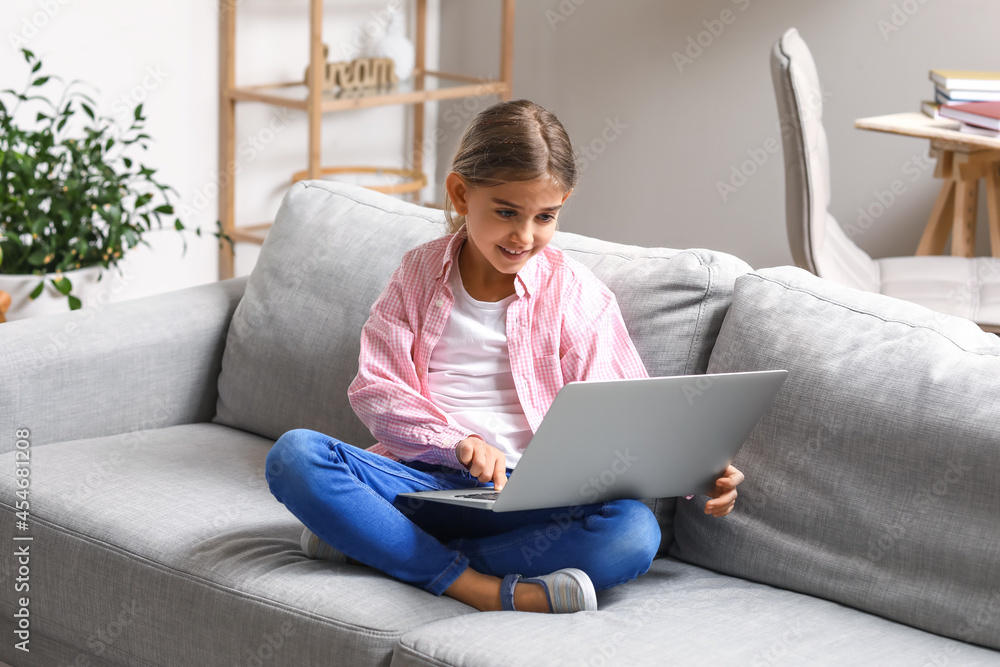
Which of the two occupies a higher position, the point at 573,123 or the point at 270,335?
the point at 573,123

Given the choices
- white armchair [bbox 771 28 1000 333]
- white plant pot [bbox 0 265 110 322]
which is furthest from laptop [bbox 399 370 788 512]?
white plant pot [bbox 0 265 110 322]

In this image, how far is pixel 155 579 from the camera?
1349 millimetres

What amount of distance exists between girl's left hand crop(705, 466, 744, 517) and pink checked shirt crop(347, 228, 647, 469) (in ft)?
0.58

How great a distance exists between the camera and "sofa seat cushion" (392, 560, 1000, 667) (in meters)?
1.11

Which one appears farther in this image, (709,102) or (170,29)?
(709,102)

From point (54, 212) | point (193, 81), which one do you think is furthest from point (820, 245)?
point (193, 81)

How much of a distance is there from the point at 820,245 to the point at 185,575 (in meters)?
1.52

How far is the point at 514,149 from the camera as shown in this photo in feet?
4.61

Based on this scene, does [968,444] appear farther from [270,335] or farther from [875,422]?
[270,335]

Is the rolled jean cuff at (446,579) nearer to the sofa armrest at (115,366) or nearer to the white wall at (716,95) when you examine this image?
the sofa armrest at (115,366)

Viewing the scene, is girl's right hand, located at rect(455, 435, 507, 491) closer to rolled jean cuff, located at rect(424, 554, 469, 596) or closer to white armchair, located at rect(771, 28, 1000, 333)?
rolled jean cuff, located at rect(424, 554, 469, 596)

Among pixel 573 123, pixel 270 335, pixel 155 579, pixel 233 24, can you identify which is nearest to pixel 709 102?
pixel 573 123

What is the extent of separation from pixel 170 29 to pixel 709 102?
1650mm

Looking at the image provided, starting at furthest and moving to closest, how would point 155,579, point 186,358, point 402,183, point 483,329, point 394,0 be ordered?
1. point 394,0
2. point 402,183
3. point 186,358
4. point 483,329
5. point 155,579
